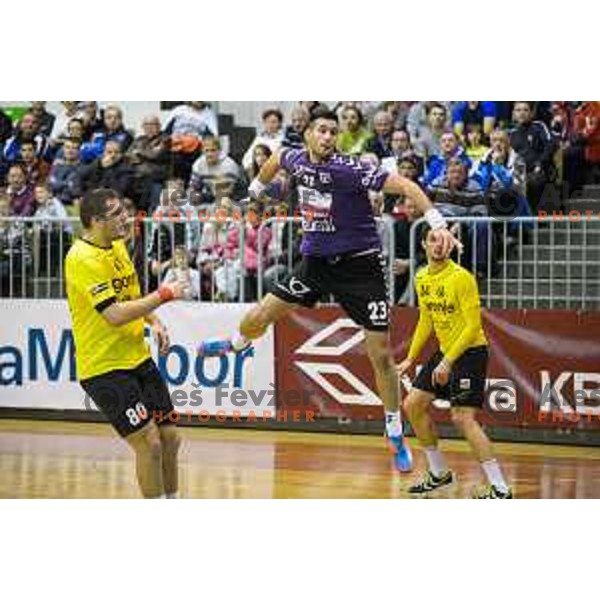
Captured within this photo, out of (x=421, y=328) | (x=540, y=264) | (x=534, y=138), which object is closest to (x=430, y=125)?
(x=534, y=138)

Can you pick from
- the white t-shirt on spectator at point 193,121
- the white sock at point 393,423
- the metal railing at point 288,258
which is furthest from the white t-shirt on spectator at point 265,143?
the white sock at point 393,423

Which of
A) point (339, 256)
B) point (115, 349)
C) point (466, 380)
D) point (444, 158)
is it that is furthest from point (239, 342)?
point (444, 158)

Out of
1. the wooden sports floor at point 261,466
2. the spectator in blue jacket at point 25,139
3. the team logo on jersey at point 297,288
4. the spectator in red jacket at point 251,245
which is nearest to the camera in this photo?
the team logo on jersey at point 297,288

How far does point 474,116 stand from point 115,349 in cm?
864

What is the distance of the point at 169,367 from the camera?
1783 centimetres

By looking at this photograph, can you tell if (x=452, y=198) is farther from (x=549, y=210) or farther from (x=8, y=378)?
(x=8, y=378)

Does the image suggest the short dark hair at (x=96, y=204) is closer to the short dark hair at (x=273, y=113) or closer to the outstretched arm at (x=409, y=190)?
the outstretched arm at (x=409, y=190)

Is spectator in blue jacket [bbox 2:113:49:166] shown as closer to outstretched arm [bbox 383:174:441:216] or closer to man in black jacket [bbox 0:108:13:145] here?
man in black jacket [bbox 0:108:13:145]

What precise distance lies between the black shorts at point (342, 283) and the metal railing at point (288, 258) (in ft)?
12.3

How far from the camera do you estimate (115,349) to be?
10.1m

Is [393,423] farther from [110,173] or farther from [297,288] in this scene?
[110,173]

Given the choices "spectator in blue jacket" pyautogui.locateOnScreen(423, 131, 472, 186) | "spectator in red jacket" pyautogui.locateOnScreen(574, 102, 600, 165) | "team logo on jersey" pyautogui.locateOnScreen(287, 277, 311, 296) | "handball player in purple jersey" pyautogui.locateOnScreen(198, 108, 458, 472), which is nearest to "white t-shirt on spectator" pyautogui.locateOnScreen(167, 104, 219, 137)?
"spectator in blue jacket" pyautogui.locateOnScreen(423, 131, 472, 186)

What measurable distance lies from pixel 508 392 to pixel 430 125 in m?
3.38

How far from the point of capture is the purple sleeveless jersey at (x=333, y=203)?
40.0ft
